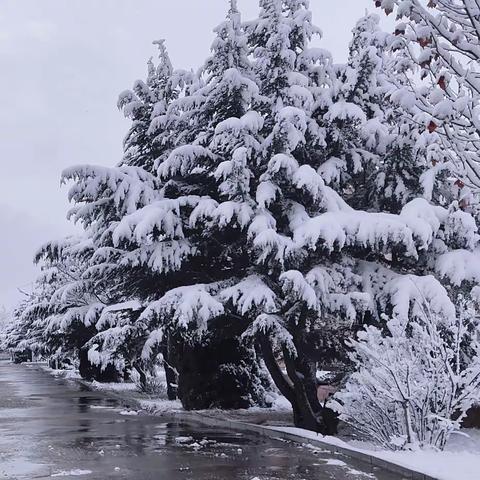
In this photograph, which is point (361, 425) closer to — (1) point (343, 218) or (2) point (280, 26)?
(1) point (343, 218)

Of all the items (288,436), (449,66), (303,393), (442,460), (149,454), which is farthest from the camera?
(303,393)

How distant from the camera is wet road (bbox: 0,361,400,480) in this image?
9992 mm

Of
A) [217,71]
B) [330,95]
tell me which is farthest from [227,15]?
[330,95]

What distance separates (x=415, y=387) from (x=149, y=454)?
4579mm

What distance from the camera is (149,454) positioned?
39.2 feet

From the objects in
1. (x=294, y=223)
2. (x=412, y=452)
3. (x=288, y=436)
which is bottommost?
(x=288, y=436)

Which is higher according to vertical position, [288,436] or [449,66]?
[449,66]

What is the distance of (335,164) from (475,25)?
29.9ft

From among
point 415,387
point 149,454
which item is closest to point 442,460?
point 415,387

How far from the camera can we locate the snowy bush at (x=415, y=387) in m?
10.8

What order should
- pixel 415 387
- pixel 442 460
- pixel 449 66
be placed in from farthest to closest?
pixel 415 387 < pixel 442 460 < pixel 449 66

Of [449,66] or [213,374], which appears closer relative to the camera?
[449,66]

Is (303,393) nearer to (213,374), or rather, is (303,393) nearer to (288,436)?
(288,436)

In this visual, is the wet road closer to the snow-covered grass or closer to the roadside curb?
the roadside curb
